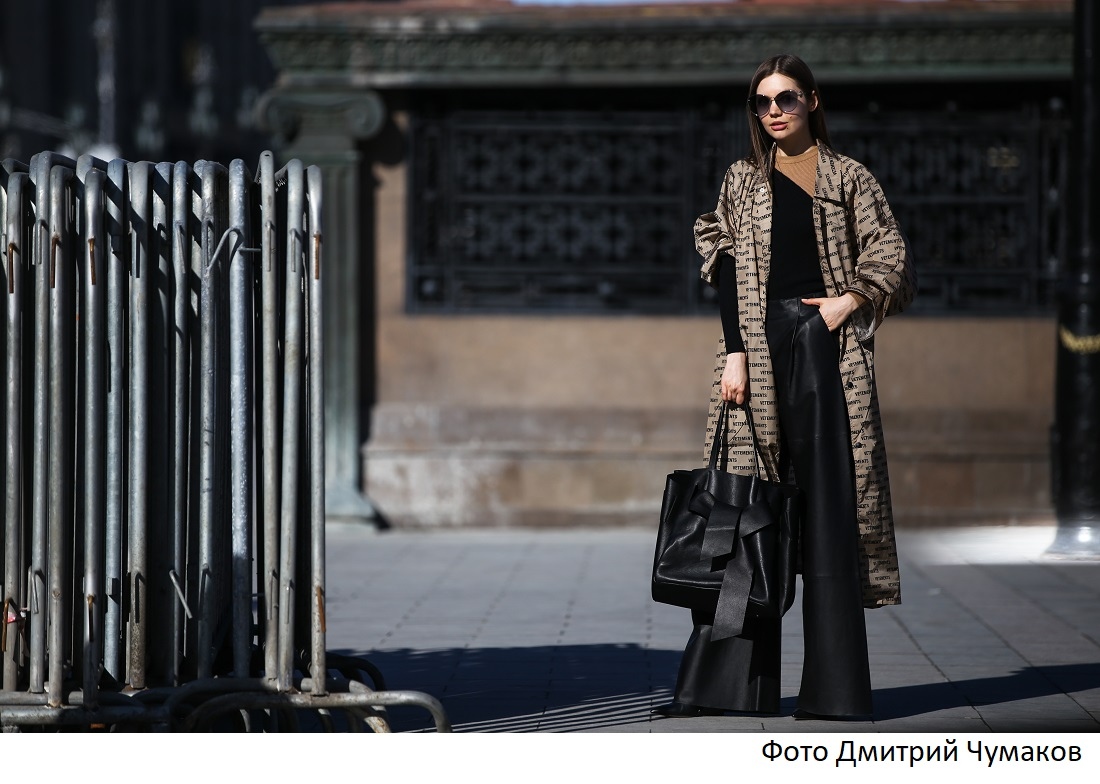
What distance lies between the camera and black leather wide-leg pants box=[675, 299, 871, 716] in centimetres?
525

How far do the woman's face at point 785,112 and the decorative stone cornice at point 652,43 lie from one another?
6626mm

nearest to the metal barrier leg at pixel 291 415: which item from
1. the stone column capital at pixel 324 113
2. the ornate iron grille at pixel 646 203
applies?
the stone column capital at pixel 324 113

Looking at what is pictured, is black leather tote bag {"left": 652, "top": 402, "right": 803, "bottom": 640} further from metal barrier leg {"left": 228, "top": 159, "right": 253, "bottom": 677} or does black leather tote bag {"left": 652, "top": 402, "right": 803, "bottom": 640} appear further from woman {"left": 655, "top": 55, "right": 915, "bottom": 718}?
metal barrier leg {"left": 228, "top": 159, "right": 253, "bottom": 677}

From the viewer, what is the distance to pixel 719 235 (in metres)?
5.57

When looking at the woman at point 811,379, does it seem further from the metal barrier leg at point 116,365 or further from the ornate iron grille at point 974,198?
the ornate iron grille at point 974,198

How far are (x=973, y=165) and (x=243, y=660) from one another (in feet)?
28.3

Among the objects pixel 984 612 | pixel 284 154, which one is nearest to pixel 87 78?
pixel 284 154

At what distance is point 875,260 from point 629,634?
2.65 meters

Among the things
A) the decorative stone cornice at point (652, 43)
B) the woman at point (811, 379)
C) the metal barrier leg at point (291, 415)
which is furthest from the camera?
the decorative stone cornice at point (652, 43)

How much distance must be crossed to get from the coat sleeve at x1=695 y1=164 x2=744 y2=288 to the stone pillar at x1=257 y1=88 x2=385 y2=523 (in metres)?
6.64

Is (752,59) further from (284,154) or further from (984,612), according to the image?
(984,612)

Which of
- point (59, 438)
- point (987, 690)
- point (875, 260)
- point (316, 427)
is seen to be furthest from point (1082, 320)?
point (59, 438)

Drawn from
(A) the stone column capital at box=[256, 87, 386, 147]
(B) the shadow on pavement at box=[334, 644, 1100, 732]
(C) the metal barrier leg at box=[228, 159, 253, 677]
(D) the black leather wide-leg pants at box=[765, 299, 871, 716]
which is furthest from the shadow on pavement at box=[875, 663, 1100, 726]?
(A) the stone column capital at box=[256, 87, 386, 147]

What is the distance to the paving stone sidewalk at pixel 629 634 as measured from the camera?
5582mm
